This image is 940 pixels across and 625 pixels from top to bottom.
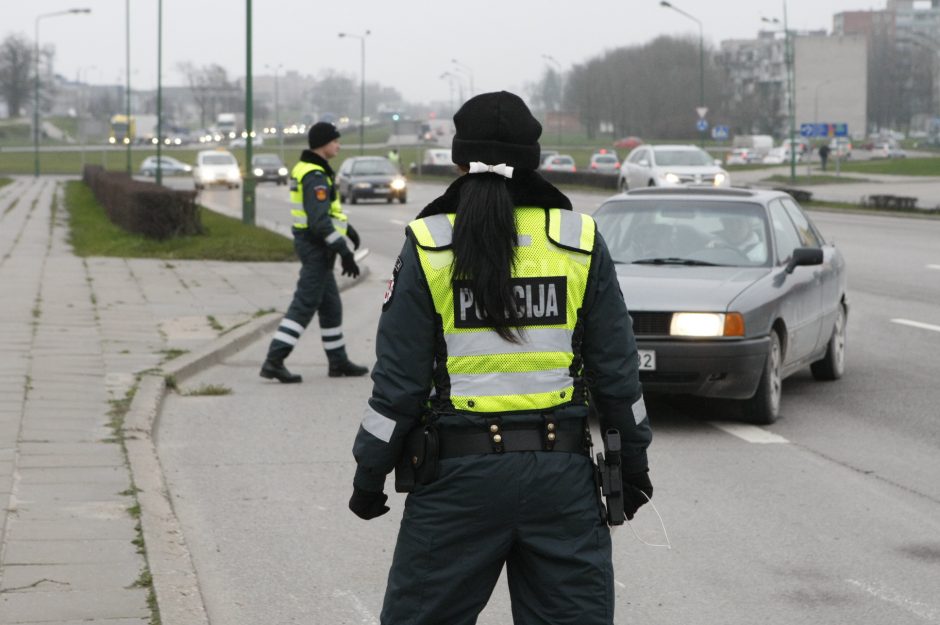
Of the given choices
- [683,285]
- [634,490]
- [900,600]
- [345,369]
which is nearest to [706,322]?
[683,285]

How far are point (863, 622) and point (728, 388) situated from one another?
381 centimetres

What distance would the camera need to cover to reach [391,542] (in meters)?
6.63

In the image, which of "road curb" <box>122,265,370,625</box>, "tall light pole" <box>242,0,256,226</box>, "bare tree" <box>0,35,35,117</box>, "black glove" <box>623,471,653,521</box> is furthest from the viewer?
"bare tree" <box>0,35,35,117</box>

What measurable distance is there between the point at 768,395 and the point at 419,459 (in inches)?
243

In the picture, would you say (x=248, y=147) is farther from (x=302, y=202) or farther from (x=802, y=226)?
(x=802, y=226)

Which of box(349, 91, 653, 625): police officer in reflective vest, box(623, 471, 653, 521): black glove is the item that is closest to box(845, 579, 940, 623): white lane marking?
box(623, 471, 653, 521): black glove

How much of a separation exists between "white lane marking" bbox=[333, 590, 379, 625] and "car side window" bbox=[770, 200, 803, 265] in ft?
17.4

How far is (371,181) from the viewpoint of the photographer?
147ft

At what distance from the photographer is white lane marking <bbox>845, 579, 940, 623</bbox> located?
18.0 ft

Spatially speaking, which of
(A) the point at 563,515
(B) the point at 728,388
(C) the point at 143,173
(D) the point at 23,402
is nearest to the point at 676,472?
(B) the point at 728,388

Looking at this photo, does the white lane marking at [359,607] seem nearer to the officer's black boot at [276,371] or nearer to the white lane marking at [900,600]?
the white lane marking at [900,600]

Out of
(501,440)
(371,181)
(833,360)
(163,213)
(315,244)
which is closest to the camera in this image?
(501,440)

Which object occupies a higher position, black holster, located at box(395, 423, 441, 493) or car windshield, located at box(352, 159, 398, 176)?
car windshield, located at box(352, 159, 398, 176)

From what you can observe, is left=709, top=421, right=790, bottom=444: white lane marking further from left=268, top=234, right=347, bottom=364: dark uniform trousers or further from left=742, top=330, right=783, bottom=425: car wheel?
left=268, top=234, right=347, bottom=364: dark uniform trousers
